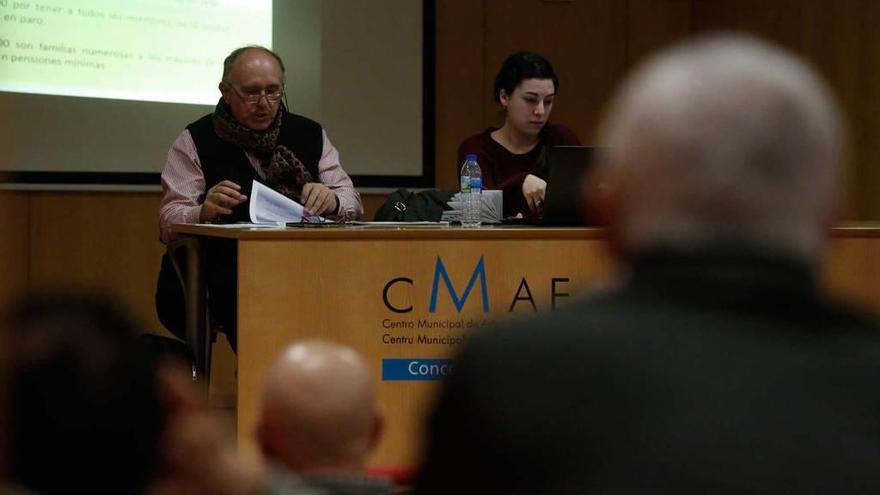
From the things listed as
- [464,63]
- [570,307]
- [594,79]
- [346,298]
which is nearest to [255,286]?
[346,298]

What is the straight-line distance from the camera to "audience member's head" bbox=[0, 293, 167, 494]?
76cm

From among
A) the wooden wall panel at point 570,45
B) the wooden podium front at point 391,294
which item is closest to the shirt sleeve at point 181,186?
the wooden podium front at point 391,294

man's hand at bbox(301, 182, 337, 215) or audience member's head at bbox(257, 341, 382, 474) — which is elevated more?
man's hand at bbox(301, 182, 337, 215)

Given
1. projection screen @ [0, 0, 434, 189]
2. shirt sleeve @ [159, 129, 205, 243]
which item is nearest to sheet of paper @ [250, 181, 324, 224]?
shirt sleeve @ [159, 129, 205, 243]

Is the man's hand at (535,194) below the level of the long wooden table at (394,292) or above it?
above

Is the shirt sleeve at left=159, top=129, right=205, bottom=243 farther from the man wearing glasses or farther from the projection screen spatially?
the projection screen

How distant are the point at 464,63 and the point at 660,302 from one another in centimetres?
552

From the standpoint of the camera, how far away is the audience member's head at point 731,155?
2.94 ft

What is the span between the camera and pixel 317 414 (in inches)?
43.3

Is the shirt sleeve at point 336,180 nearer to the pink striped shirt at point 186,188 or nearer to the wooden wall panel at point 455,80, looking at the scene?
the pink striped shirt at point 186,188

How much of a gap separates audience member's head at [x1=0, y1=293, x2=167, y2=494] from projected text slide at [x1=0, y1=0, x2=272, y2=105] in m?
4.23

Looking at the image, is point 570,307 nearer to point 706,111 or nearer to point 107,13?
point 706,111

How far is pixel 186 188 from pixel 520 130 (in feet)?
4.21

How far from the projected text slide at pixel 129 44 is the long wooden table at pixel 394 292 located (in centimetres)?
220
